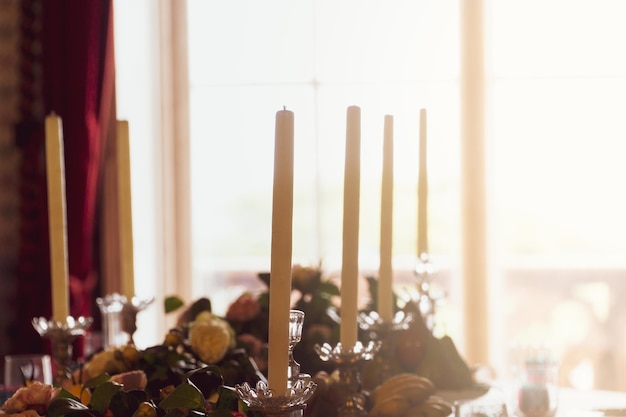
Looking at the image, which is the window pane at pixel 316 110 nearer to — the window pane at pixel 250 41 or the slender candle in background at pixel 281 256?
the window pane at pixel 250 41

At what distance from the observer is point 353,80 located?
3268mm

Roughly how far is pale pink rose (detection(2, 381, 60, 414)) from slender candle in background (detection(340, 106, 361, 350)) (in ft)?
1.00

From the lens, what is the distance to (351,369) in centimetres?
98

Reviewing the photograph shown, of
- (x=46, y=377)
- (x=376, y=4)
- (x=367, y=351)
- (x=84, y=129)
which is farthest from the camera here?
(x=376, y=4)

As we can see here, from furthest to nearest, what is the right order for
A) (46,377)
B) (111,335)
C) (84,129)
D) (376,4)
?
(376,4)
(84,129)
(111,335)
(46,377)

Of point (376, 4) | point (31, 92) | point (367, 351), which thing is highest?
point (376, 4)

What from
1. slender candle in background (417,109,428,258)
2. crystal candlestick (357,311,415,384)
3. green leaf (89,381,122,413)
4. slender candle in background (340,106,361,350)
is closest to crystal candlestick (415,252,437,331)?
slender candle in background (417,109,428,258)

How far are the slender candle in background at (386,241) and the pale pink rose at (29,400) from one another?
48 centimetres

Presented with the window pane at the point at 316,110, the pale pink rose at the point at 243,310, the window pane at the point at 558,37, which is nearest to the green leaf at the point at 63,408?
the pale pink rose at the point at 243,310

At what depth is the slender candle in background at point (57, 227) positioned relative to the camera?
1271 mm

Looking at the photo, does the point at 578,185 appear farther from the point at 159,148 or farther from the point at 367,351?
the point at 367,351

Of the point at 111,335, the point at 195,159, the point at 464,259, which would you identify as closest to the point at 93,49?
the point at 195,159

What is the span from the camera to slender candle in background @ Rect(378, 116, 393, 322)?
1.19 metres

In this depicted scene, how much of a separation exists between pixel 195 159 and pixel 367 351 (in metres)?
2.48
